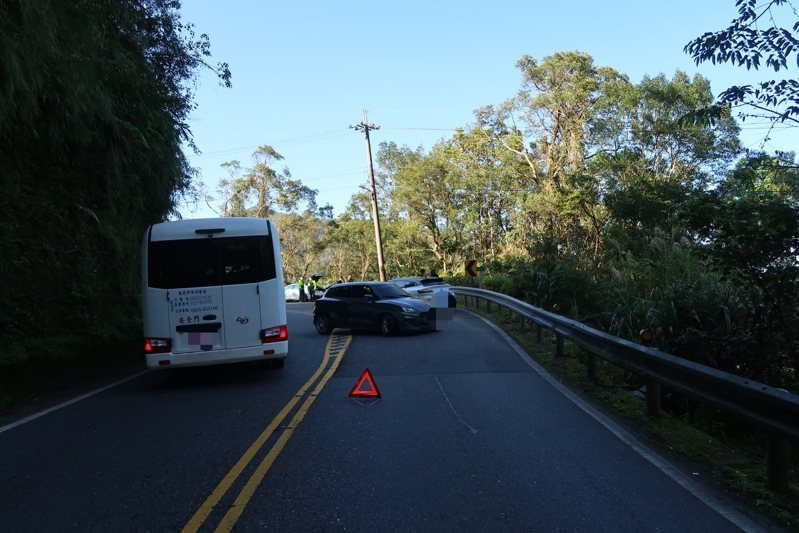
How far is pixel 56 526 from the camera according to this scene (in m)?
4.41

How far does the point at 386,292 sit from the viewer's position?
16594 mm

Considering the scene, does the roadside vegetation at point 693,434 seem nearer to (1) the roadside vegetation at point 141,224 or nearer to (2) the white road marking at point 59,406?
(1) the roadside vegetation at point 141,224

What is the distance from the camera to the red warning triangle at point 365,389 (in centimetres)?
848

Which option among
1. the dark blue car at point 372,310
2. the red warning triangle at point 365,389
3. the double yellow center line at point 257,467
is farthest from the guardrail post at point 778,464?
the dark blue car at point 372,310

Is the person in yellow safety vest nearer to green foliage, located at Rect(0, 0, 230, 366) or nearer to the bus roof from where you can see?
green foliage, located at Rect(0, 0, 230, 366)

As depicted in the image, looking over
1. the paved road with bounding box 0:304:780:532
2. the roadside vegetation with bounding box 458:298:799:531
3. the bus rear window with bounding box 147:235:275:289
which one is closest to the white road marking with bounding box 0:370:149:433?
the paved road with bounding box 0:304:780:532

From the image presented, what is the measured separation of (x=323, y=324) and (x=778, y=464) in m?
13.5

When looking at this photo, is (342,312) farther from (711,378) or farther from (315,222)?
(315,222)

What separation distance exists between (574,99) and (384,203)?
87.4 feet

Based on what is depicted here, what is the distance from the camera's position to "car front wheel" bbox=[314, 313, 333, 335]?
17.2 m

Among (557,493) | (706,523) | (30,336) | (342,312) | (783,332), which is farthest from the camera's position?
(342,312)

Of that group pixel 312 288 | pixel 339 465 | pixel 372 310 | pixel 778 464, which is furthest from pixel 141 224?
pixel 312 288

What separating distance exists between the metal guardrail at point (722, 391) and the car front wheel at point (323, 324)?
9413 mm

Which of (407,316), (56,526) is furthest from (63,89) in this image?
(407,316)
